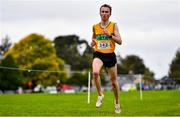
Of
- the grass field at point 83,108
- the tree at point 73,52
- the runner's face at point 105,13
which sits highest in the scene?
the runner's face at point 105,13

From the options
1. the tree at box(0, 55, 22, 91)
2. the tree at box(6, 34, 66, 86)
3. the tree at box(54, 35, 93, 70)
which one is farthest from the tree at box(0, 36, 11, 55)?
the tree at box(0, 55, 22, 91)

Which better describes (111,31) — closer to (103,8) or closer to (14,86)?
(103,8)

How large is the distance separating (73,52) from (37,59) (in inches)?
1640

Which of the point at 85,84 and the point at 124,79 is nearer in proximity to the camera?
the point at 85,84

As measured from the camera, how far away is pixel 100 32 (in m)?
12.9

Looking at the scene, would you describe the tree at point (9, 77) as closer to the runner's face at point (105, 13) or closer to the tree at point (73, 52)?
the tree at point (73, 52)

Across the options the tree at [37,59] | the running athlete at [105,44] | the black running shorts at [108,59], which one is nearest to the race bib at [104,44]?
the running athlete at [105,44]

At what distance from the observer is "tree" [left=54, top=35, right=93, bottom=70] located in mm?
131625

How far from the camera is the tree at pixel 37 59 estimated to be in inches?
3642

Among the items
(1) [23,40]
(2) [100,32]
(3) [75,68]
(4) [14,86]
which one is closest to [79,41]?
(3) [75,68]

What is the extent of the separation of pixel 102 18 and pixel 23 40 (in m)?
86.2

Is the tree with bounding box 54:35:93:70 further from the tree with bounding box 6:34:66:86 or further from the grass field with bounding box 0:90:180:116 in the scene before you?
the grass field with bounding box 0:90:180:116

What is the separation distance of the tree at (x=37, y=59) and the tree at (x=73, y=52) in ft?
104

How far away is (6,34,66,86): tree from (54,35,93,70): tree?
3169 centimetres
